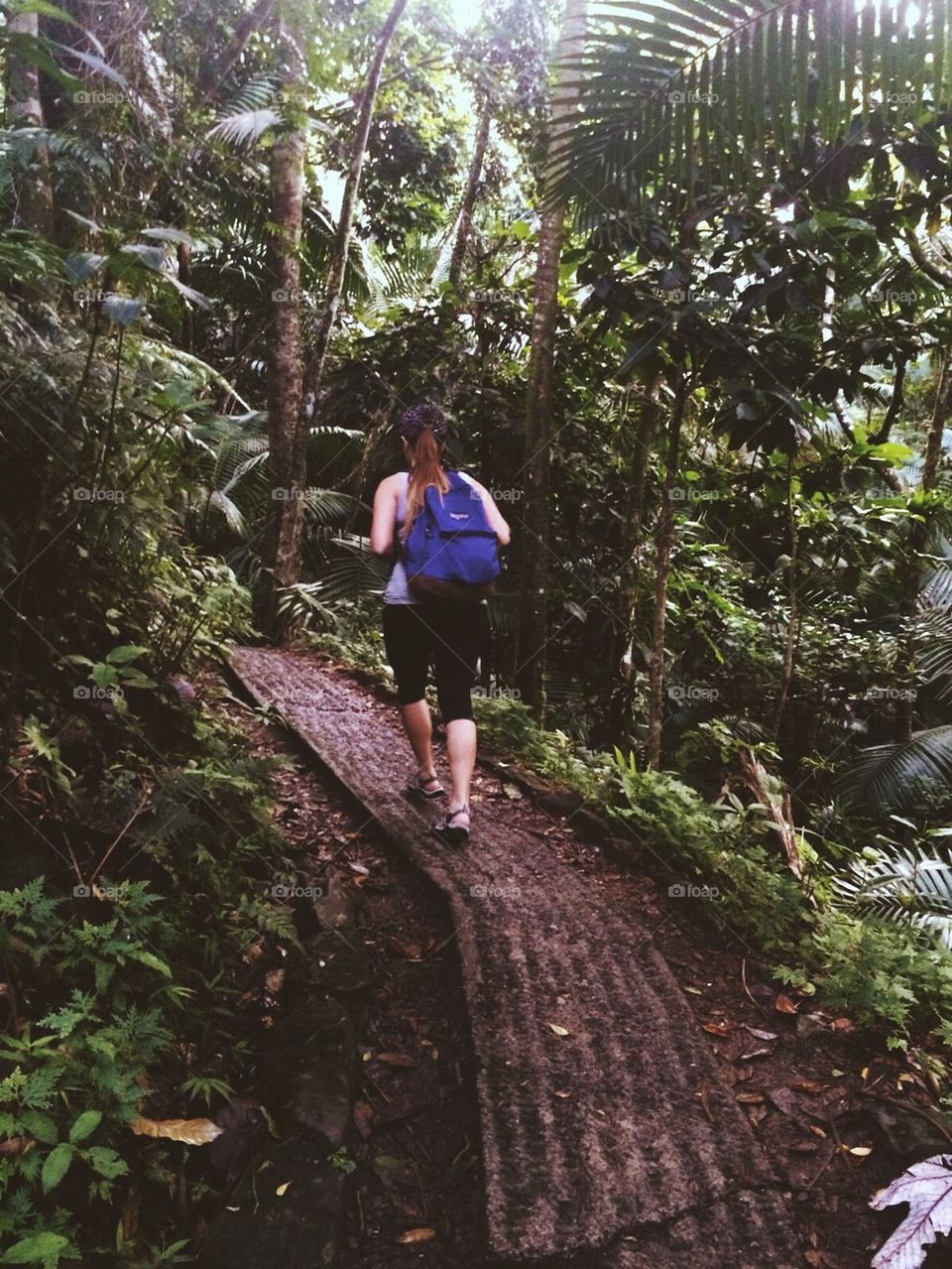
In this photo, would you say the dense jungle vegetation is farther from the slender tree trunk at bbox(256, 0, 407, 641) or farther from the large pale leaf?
the large pale leaf

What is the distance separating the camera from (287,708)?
4.89 meters


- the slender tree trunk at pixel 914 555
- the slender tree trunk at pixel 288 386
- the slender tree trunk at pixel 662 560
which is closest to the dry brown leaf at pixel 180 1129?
the slender tree trunk at pixel 662 560

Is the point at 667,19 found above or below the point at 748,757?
above

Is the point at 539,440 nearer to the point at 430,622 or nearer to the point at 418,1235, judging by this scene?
the point at 430,622

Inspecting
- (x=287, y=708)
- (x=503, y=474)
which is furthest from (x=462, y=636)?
(x=503, y=474)

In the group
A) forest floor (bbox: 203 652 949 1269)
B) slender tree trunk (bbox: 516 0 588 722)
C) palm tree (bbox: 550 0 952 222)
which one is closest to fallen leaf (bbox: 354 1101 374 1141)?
forest floor (bbox: 203 652 949 1269)

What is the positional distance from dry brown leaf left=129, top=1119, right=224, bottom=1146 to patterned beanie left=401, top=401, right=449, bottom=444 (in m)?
2.54

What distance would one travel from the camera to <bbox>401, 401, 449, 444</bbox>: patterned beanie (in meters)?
3.49

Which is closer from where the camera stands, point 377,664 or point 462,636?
point 462,636

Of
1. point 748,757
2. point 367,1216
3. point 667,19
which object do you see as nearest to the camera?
point 367,1216

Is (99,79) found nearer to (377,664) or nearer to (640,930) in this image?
(377,664)

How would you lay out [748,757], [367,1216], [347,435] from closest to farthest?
[367,1216] → [748,757] → [347,435]

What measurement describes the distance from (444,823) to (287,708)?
5.59ft

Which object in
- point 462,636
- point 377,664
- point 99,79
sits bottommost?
point 377,664
